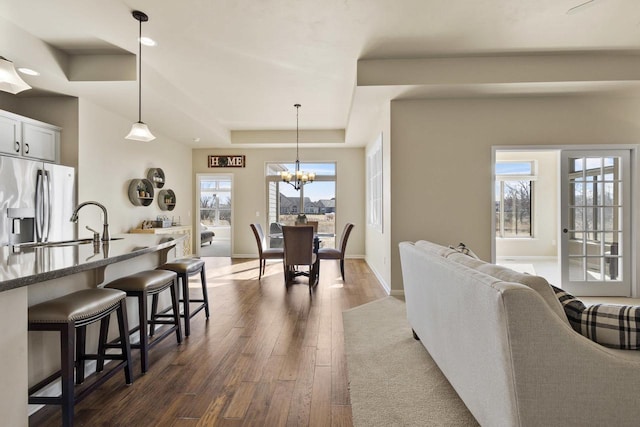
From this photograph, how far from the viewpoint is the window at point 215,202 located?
7910mm

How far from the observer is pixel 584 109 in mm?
4074

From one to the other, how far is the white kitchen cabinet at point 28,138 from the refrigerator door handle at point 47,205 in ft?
1.38

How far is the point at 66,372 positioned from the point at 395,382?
72.0 inches

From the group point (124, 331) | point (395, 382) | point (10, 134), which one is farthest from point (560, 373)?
point (10, 134)

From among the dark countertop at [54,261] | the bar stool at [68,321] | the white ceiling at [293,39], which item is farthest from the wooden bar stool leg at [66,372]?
the white ceiling at [293,39]

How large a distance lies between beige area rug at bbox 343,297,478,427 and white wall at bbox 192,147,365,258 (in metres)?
4.58

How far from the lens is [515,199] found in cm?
759

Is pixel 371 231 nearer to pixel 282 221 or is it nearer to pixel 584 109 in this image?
pixel 282 221

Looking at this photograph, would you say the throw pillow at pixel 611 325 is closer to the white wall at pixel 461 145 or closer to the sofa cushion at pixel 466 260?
the sofa cushion at pixel 466 260

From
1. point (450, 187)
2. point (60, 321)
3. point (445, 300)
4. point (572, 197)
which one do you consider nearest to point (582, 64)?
point (572, 197)

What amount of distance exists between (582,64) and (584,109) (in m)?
0.72

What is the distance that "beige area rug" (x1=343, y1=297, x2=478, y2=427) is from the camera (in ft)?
5.69

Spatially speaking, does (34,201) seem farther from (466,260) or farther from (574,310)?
(574,310)

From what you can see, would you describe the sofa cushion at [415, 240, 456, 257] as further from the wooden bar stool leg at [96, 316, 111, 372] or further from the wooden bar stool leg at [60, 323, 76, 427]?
the wooden bar stool leg at [96, 316, 111, 372]
